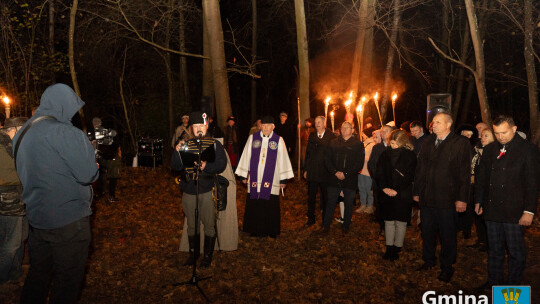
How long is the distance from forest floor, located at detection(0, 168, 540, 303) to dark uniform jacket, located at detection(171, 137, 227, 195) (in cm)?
129

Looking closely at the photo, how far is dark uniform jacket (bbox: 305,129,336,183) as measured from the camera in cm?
873

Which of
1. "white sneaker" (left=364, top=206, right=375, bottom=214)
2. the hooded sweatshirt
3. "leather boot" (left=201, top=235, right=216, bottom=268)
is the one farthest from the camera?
"white sneaker" (left=364, top=206, right=375, bottom=214)

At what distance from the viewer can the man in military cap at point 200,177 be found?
18.5ft

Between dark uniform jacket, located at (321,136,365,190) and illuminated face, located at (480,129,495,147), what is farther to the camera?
dark uniform jacket, located at (321,136,365,190)

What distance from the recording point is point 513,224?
5.19 metres

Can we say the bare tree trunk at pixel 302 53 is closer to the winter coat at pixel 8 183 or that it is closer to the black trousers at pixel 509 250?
the black trousers at pixel 509 250

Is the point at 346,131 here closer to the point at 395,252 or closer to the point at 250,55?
the point at 395,252

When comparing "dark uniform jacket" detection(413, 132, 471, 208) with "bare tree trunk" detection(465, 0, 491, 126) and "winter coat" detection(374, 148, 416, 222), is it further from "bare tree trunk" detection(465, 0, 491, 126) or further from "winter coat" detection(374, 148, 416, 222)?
"bare tree trunk" detection(465, 0, 491, 126)

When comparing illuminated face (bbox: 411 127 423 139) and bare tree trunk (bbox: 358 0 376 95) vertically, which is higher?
bare tree trunk (bbox: 358 0 376 95)

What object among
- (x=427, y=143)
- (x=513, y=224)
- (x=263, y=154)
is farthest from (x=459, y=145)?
(x=263, y=154)

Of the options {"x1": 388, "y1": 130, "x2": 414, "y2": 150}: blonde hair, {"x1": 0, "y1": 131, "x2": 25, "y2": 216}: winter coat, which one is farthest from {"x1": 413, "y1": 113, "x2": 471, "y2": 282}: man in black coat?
{"x1": 0, "y1": 131, "x2": 25, "y2": 216}: winter coat

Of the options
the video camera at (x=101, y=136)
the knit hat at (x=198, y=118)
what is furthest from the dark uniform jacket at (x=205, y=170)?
the video camera at (x=101, y=136)

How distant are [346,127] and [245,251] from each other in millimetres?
3088

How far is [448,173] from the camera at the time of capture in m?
5.82
